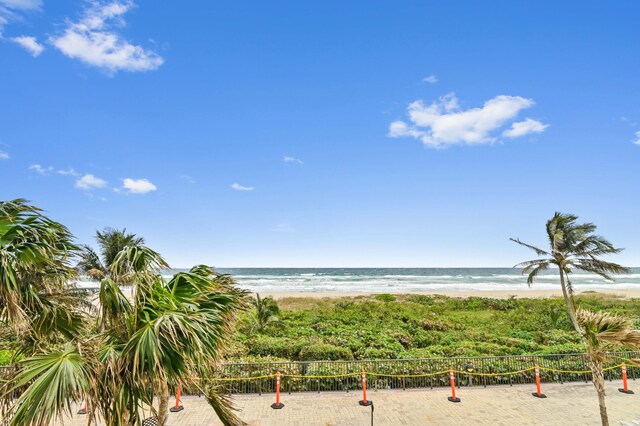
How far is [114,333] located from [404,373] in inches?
458

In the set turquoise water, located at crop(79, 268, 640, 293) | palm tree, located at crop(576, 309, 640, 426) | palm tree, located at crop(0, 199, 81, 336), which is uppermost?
palm tree, located at crop(0, 199, 81, 336)

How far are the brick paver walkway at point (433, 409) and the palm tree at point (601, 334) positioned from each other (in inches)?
108

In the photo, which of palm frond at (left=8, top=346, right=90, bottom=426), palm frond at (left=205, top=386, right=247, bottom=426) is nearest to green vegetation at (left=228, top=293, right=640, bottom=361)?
palm frond at (left=205, top=386, right=247, bottom=426)

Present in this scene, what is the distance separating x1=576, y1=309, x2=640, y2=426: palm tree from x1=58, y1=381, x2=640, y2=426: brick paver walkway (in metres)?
2.75

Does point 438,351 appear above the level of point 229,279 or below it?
below

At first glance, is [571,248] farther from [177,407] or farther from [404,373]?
[177,407]

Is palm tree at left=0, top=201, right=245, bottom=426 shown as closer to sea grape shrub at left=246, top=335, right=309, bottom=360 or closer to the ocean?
sea grape shrub at left=246, top=335, right=309, bottom=360

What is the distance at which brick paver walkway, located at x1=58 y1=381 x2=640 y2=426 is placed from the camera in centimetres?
1148

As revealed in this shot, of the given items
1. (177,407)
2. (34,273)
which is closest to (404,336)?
(177,407)

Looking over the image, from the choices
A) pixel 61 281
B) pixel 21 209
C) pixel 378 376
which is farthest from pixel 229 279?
pixel 378 376

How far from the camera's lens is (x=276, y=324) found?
25.2m

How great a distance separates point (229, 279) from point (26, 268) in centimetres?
296

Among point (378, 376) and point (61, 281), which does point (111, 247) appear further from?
point (61, 281)

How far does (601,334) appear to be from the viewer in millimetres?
9047
